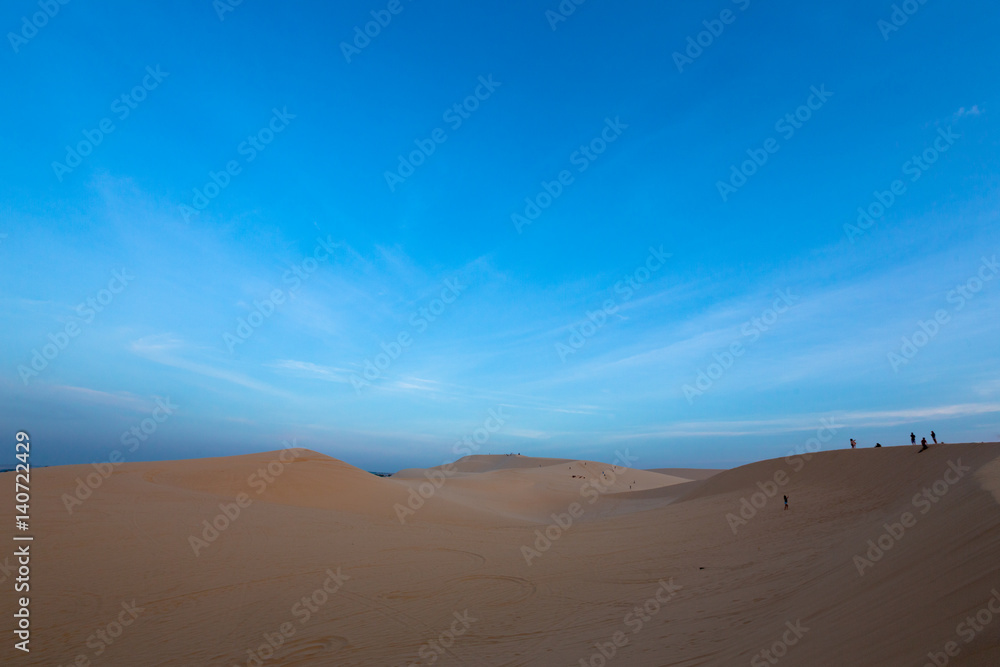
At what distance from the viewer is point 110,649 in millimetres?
7609

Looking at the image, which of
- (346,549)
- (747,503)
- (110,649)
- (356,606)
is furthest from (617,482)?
(110,649)

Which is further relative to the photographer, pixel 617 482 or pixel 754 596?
pixel 617 482

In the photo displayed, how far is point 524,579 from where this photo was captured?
11703 mm

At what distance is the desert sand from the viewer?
17.6 ft

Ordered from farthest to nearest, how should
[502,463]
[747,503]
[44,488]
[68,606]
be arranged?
[502,463], [747,503], [44,488], [68,606]

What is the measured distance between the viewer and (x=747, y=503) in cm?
2130

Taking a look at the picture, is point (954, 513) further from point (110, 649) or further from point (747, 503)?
point (747, 503)

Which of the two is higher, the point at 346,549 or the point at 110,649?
the point at 346,549

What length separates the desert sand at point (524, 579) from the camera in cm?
537

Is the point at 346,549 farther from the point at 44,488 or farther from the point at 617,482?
the point at 617,482

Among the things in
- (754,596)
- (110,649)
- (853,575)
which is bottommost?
(110,649)

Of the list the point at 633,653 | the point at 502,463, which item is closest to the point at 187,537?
the point at 633,653

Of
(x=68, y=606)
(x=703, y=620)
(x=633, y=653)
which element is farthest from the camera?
(x=68, y=606)

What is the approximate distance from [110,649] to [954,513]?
44.0 ft
